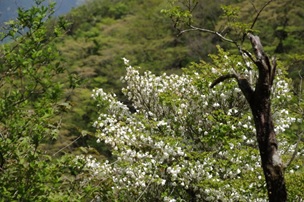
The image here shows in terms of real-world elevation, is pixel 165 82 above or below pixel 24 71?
below

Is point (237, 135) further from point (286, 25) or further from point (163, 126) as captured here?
point (286, 25)

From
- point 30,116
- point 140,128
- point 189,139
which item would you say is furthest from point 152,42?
point 30,116

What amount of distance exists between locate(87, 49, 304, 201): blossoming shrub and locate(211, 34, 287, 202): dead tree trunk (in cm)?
418

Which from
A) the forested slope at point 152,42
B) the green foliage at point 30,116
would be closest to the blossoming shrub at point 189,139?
the green foliage at point 30,116

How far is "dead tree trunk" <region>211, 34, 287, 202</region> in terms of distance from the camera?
5.14 m

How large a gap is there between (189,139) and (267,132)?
723 centimetres

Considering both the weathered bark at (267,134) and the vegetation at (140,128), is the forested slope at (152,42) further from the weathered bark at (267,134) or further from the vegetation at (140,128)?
the weathered bark at (267,134)

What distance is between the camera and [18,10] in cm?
530

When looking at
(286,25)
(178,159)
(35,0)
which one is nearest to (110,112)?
(178,159)

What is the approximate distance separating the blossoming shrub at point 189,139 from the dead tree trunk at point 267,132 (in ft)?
13.7

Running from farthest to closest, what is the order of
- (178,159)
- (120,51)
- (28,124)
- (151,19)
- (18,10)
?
(151,19)
(120,51)
(178,159)
(18,10)
(28,124)

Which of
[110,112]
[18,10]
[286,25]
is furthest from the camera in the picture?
[286,25]

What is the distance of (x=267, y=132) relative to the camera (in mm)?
5242

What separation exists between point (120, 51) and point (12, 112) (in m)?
43.8
